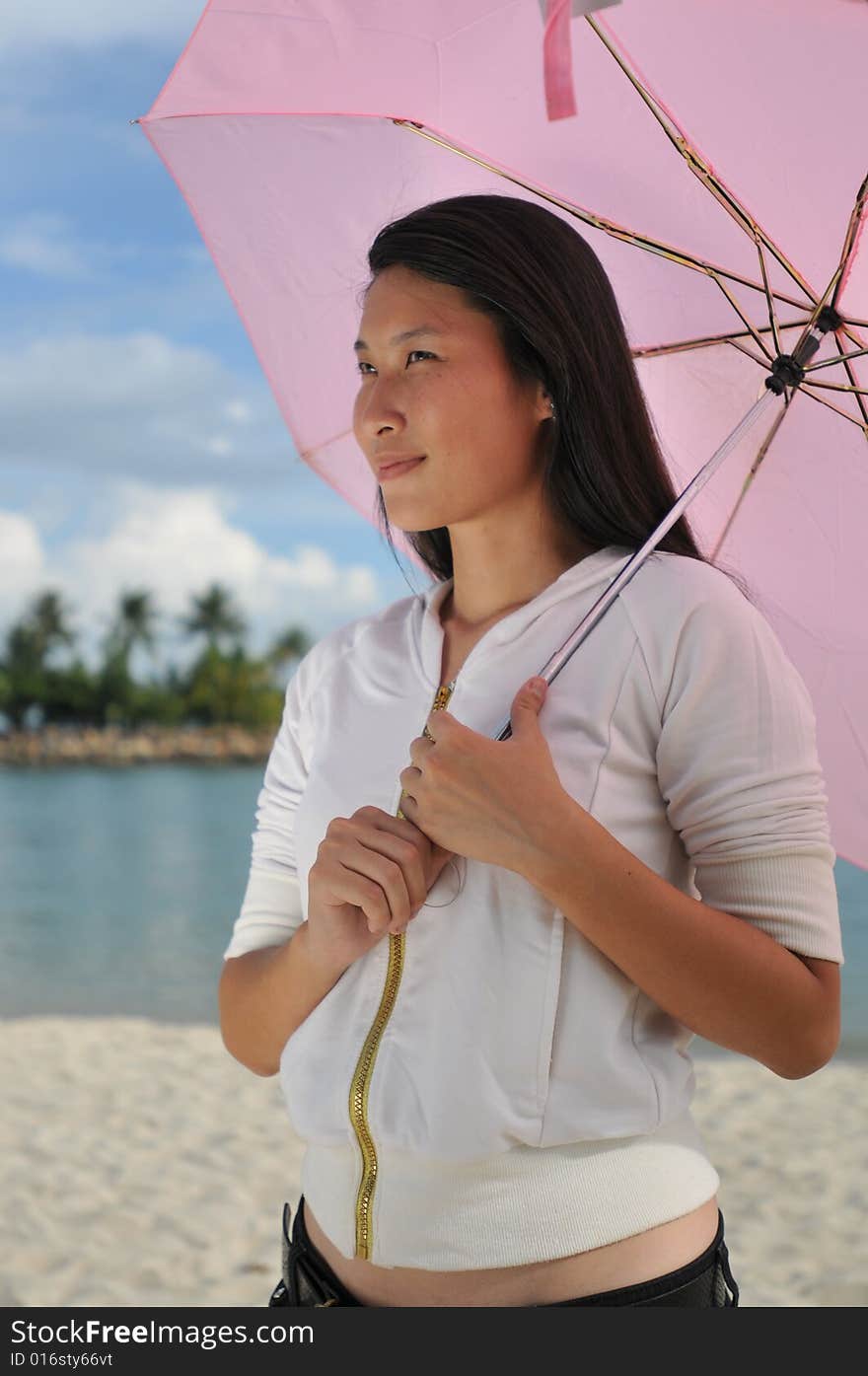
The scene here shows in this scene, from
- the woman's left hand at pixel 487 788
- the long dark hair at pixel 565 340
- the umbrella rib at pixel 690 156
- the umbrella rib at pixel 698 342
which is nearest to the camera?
the woman's left hand at pixel 487 788

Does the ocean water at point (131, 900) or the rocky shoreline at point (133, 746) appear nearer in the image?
the ocean water at point (131, 900)

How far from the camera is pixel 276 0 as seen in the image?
6.15 ft

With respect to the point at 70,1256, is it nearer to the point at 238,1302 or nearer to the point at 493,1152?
the point at 238,1302

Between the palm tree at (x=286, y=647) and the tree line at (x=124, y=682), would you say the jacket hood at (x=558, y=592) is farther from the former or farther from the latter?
the palm tree at (x=286, y=647)

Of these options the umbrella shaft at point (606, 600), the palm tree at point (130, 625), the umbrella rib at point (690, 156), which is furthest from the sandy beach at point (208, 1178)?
the palm tree at point (130, 625)

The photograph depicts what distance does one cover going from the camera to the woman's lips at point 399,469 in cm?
166

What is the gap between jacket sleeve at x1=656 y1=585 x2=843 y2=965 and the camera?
58.3 inches

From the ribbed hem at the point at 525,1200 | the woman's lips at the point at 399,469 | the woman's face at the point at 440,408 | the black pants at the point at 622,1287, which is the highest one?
the woman's face at the point at 440,408

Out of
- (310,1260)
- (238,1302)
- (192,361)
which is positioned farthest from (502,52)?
(192,361)

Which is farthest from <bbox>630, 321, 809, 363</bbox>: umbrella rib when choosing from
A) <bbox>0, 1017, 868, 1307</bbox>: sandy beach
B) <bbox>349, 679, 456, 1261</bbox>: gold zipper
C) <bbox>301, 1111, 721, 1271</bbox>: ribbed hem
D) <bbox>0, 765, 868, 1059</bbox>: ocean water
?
<bbox>0, 765, 868, 1059</bbox>: ocean water

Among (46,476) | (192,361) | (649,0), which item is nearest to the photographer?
(649,0)

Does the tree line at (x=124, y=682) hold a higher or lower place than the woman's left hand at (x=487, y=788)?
lower

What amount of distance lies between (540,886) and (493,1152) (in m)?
0.29

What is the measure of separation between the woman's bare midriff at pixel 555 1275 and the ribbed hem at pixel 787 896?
0.34 metres
